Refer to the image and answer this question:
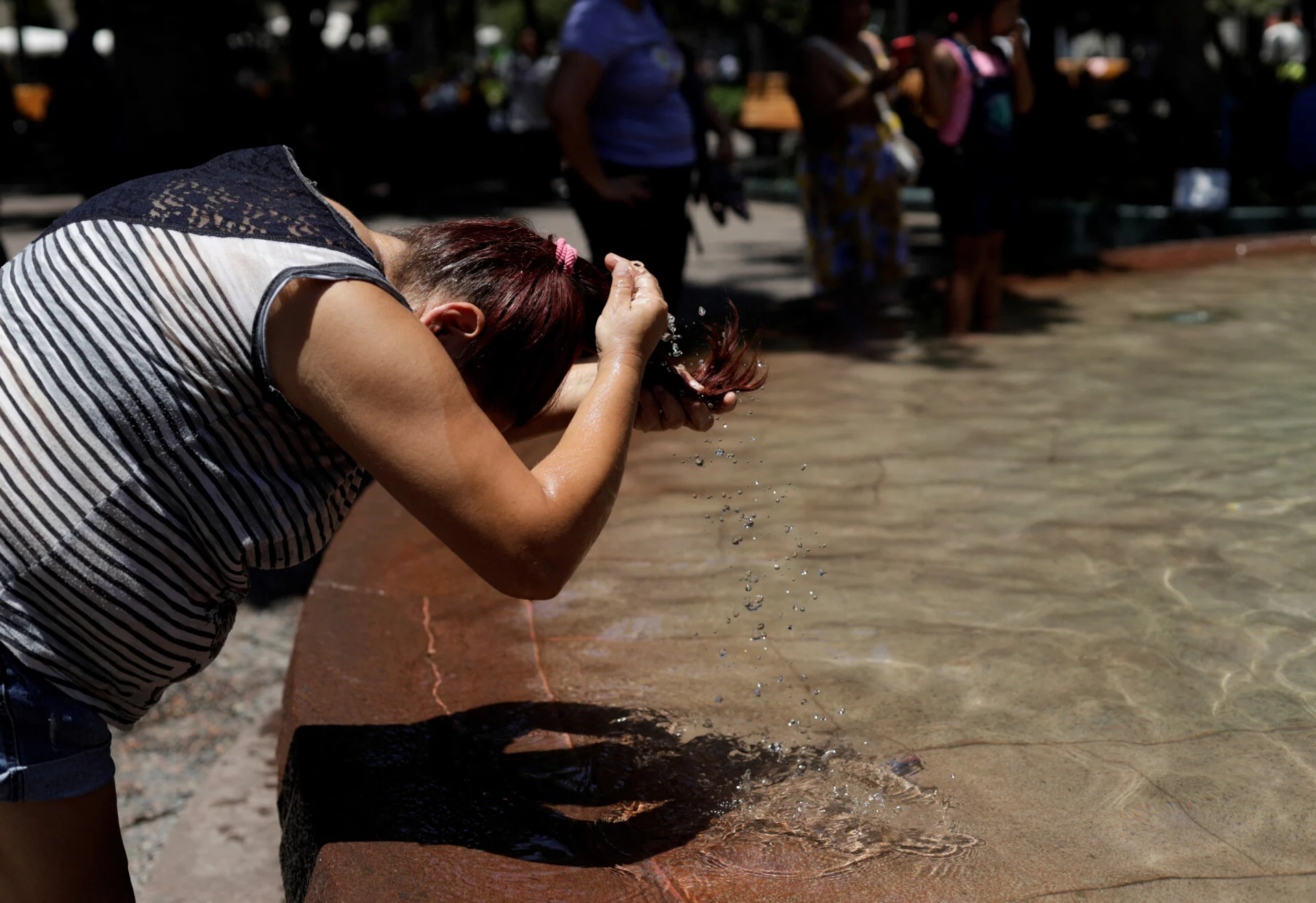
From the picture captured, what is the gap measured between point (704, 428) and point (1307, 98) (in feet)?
39.3

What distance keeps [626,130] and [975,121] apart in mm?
1881

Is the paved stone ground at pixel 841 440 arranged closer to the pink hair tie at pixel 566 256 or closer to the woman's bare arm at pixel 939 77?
the woman's bare arm at pixel 939 77

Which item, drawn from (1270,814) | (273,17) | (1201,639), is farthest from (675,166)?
(273,17)

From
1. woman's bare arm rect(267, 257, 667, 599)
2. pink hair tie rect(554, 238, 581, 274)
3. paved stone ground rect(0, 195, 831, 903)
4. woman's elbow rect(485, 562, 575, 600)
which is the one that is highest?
pink hair tie rect(554, 238, 581, 274)

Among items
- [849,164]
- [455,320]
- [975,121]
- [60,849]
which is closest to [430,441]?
[455,320]

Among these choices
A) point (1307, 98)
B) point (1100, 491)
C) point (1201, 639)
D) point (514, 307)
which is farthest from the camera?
point (1307, 98)

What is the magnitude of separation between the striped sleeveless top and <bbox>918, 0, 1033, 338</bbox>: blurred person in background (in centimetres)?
473

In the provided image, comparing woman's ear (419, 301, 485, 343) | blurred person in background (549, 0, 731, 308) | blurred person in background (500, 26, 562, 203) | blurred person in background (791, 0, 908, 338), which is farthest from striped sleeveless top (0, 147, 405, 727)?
blurred person in background (500, 26, 562, 203)

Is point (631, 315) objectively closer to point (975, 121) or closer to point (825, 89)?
point (975, 121)

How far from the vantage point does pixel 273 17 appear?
125 feet

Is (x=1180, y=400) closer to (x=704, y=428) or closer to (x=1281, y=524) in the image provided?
(x=1281, y=524)

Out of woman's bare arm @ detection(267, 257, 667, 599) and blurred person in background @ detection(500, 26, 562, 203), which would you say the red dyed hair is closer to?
woman's bare arm @ detection(267, 257, 667, 599)

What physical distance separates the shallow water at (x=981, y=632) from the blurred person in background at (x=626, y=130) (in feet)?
2.60

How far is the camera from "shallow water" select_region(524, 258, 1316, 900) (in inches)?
90.9
